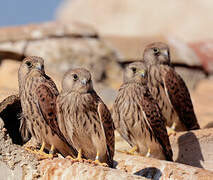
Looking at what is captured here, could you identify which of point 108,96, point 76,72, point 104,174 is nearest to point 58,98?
point 76,72

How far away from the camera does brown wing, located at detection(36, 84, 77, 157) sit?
→ 7.03m

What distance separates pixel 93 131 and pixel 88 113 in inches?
7.8

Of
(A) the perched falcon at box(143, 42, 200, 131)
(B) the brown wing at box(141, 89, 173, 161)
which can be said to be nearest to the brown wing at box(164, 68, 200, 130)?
(A) the perched falcon at box(143, 42, 200, 131)

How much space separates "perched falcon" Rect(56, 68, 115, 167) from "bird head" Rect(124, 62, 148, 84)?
0.96m

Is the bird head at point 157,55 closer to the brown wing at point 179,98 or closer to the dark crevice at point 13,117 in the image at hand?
the brown wing at point 179,98

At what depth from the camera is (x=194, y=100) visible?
13.2m

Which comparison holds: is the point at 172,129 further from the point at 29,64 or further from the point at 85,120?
the point at 29,64

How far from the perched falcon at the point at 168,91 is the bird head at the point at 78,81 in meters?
2.00

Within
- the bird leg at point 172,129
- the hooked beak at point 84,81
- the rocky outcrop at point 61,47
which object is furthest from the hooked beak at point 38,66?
the rocky outcrop at point 61,47

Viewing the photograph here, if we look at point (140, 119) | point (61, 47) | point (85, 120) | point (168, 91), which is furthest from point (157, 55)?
point (61, 47)

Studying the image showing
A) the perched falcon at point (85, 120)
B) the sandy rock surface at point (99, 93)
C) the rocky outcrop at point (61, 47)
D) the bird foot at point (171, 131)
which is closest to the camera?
the sandy rock surface at point (99, 93)

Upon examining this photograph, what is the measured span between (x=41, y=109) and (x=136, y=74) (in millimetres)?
1403

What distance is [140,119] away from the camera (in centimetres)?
780

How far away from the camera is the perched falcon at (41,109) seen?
7055mm
